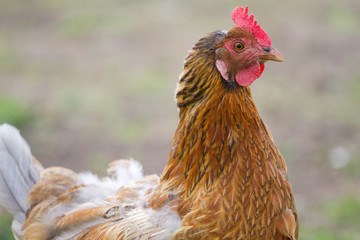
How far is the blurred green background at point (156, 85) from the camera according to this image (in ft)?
19.4

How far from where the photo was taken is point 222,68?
108 inches

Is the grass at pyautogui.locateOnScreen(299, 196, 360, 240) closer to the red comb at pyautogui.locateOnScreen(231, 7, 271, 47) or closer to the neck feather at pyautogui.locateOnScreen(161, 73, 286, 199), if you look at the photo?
the neck feather at pyautogui.locateOnScreen(161, 73, 286, 199)

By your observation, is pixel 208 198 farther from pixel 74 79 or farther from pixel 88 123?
pixel 74 79

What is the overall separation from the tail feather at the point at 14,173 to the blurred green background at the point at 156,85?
41.9 inches

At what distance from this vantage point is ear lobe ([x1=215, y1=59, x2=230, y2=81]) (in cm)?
274

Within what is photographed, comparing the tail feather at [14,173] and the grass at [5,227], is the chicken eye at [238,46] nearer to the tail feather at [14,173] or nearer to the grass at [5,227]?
the tail feather at [14,173]

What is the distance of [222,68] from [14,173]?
1.83 m

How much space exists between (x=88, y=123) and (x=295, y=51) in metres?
3.57

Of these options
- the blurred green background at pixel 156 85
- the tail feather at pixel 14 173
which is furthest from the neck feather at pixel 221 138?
the blurred green background at pixel 156 85

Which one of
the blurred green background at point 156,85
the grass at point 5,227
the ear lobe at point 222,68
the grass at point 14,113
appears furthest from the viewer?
the grass at point 14,113

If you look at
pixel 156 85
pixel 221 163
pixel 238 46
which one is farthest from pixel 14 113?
pixel 238 46

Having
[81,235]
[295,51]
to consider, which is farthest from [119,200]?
[295,51]

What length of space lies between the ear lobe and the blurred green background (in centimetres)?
276

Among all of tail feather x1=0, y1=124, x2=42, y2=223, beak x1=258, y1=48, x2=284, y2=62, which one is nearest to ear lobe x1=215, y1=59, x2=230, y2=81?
beak x1=258, y1=48, x2=284, y2=62
